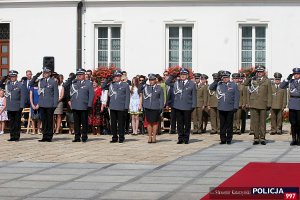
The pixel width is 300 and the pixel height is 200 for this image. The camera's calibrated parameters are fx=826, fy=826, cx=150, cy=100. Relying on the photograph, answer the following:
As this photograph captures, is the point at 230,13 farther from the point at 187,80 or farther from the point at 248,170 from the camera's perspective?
the point at 248,170

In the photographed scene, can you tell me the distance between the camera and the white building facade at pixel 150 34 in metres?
32.2

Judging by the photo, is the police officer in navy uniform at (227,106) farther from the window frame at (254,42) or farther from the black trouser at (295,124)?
the window frame at (254,42)

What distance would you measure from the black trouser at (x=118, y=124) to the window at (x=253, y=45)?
1178 centimetres

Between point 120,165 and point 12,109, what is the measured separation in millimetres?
7312

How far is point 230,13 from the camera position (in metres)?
32.4

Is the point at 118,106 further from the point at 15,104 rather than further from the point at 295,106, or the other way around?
the point at 295,106

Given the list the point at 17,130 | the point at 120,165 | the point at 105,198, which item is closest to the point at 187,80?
the point at 17,130

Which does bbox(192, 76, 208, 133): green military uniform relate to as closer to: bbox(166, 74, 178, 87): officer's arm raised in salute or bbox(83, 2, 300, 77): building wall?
bbox(166, 74, 178, 87): officer's arm raised in salute

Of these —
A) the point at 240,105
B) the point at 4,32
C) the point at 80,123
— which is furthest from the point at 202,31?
the point at 80,123

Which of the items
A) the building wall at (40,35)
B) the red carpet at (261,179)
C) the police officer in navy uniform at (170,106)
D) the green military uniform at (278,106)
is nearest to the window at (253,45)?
the building wall at (40,35)

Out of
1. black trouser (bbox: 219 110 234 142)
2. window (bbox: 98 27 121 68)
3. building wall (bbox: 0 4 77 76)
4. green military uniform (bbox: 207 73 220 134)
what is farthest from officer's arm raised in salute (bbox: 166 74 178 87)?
building wall (bbox: 0 4 77 76)

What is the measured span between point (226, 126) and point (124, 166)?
20.1 ft

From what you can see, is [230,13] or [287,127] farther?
[230,13]

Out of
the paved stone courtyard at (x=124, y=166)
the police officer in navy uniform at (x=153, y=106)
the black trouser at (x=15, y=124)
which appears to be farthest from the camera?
the black trouser at (x=15, y=124)
